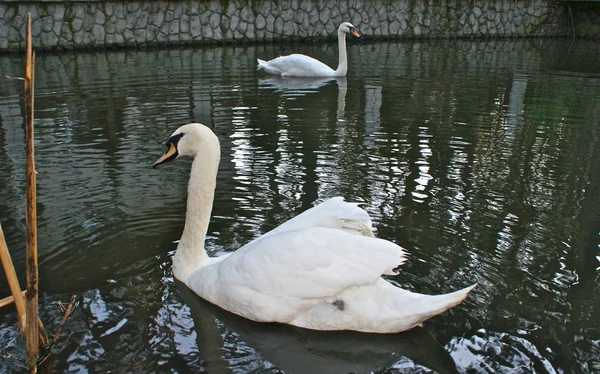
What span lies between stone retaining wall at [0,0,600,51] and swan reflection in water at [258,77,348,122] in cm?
658

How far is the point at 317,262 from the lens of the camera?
3225 millimetres

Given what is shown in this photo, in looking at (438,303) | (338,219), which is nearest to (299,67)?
(338,219)

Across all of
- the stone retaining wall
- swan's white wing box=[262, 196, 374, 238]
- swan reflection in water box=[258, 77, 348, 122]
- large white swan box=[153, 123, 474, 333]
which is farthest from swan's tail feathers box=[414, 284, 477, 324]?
the stone retaining wall

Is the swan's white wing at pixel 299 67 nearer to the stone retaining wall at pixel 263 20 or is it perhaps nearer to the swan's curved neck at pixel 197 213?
the stone retaining wall at pixel 263 20

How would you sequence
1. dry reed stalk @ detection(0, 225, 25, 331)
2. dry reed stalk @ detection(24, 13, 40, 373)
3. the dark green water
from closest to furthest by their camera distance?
dry reed stalk @ detection(24, 13, 40, 373)
dry reed stalk @ detection(0, 225, 25, 331)
the dark green water

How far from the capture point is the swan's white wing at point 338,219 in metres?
3.64

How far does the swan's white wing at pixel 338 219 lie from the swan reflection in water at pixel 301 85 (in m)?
6.28

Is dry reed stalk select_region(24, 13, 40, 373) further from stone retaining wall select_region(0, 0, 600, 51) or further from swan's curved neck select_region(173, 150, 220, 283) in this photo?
stone retaining wall select_region(0, 0, 600, 51)

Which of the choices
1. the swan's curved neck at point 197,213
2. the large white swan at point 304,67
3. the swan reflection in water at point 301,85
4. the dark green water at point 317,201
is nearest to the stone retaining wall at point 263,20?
the dark green water at point 317,201

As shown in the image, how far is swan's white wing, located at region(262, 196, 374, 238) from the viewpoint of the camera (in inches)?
143

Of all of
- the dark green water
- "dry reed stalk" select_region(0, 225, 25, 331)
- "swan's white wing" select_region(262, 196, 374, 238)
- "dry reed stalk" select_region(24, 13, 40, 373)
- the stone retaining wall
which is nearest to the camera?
"dry reed stalk" select_region(24, 13, 40, 373)

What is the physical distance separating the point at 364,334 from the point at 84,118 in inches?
253

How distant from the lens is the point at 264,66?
44.2ft

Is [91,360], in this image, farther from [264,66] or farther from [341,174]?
[264,66]
